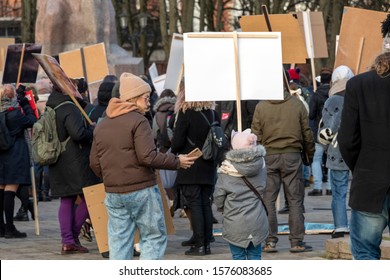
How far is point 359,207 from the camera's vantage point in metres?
7.39

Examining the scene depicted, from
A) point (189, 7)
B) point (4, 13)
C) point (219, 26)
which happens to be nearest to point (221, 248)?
point (189, 7)

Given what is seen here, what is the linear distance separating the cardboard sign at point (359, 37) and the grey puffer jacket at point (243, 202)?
4540mm

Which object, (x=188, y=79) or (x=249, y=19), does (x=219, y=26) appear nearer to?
(x=249, y=19)

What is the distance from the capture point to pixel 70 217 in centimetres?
1231

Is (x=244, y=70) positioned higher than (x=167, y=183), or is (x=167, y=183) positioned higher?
(x=244, y=70)

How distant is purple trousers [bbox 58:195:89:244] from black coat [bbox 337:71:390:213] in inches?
209

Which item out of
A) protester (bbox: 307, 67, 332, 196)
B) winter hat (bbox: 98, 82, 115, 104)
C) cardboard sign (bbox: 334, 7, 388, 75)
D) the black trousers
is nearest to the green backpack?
winter hat (bbox: 98, 82, 115, 104)

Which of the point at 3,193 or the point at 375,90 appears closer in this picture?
the point at 375,90

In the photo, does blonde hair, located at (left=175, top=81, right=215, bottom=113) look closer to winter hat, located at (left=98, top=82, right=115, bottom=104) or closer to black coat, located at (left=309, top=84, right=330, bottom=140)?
winter hat, located at (left=98, top=82, right=115, bottom=104)

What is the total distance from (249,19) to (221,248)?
3.15 metres

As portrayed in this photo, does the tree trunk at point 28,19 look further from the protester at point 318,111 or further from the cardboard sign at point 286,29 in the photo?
the cardboard sign at point 286,29

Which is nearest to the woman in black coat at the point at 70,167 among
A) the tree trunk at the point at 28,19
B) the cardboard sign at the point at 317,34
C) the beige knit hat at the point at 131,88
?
the beige knit hat at the point at 131,88

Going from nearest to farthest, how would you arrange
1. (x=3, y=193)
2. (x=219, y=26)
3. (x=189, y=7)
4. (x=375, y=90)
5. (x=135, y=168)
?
(x=375, y=90) < (x=135, y=168) < (x=3, y=193) < (x=189, y=7) < (x=219, y=26)

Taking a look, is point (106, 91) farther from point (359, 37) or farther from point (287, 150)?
point (359, 37)
